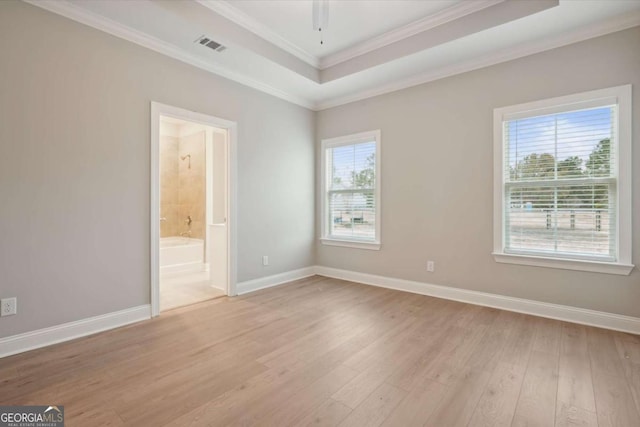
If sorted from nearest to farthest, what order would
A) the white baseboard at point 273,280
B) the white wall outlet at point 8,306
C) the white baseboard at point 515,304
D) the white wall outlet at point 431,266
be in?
1. the white wall outlet at point 8,306
2. the white baseboard at point 515,304
3. the white wall outlet at point 431,266
4. the white baseboard at point 273,280

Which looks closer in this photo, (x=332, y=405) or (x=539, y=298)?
(x=332, y=405)

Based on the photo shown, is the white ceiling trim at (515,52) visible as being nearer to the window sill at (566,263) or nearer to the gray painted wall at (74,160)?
the window sill at (566,263)

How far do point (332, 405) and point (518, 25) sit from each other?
11.4 ft

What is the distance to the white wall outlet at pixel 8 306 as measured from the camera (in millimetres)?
2281

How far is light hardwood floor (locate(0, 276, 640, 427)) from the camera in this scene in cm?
166

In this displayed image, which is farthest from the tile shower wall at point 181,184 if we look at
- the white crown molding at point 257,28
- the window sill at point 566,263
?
the window sill at point 566,263

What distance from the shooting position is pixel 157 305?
10.3 ft

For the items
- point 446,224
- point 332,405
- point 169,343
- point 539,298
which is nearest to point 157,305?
point 169,343

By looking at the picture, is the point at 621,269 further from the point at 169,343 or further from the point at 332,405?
the point at 169,343

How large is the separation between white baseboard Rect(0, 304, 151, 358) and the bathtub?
86.5 inches

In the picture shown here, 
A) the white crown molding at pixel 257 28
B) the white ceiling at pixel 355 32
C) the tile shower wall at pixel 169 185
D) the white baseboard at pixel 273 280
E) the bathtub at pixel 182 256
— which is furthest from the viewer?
the tile shower wall at pixel 169 185

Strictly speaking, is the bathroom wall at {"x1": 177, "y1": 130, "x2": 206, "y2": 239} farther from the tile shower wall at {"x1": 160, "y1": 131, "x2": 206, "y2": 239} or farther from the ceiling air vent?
the ceiling air vent

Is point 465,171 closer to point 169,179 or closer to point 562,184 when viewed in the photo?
point 562,184

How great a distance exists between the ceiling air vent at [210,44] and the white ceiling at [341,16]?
0.37m
